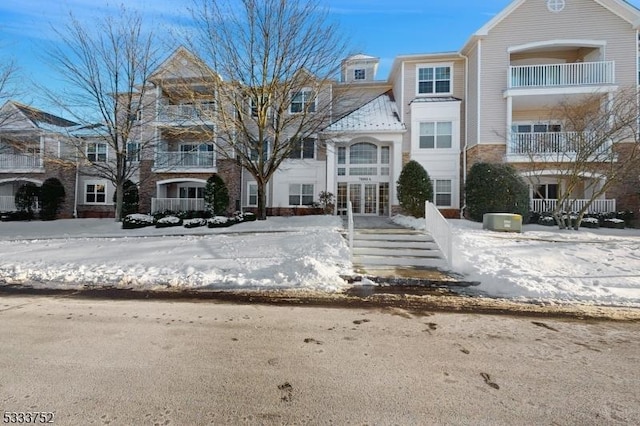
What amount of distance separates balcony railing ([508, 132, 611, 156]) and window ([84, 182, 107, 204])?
2674 centimetres

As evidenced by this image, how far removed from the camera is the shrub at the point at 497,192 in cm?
1584

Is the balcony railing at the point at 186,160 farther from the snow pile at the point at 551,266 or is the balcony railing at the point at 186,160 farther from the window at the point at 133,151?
the snow pile at the point at 551,266

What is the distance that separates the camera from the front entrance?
70.7ft

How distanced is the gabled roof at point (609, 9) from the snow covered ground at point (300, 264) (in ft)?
40.3

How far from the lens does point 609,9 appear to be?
18.6m

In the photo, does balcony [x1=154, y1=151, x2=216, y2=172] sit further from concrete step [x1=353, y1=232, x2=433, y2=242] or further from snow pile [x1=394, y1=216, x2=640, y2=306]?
snow pile [x1=394, y1=216, x2=640, y2=306]

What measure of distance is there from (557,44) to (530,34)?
1471 millimetres

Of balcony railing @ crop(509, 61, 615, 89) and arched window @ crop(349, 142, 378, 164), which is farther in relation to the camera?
arched window @ crop(349, 142, 378, 164)

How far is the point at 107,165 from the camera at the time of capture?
19312mm

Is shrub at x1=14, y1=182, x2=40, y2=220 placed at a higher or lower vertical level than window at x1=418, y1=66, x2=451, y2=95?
lower

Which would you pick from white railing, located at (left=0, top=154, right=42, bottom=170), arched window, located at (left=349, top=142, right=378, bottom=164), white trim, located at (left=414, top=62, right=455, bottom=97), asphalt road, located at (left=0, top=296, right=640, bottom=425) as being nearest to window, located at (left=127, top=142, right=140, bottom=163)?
white railing, located at (left=0, top=154, right=42, bottom=170)

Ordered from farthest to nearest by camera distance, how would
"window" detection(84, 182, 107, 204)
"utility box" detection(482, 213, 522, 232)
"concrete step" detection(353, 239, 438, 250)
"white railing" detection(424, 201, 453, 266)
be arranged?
"window" detection(84, 182, 107, 204)
"utility box" detection(482, 213, 522, 232)
"concrete step" detection(353, 239, 438, 250)
"white railing" detection(424, 201, 453, 266)

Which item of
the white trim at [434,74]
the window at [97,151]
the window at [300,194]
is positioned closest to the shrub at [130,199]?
the window at [97,151]

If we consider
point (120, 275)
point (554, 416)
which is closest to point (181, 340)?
point (554, 416)
